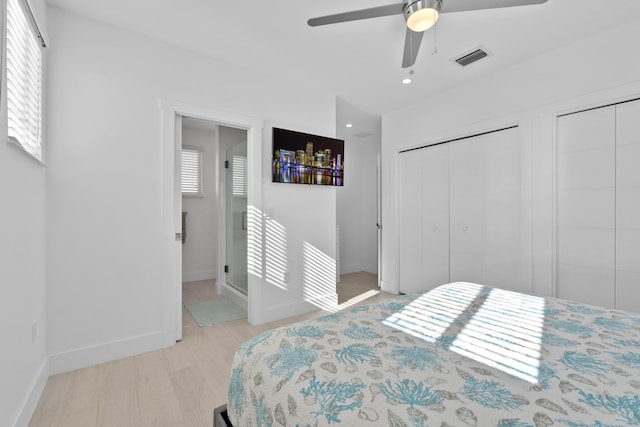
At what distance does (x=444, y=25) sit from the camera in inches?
85.2

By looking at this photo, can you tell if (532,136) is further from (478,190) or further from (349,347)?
(349,347)

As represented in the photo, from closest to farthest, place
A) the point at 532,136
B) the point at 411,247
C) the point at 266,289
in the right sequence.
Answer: the point at 532,136 < the point at 266,289 < the point at 411,247

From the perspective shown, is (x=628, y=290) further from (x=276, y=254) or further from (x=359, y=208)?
(x=359, y=208)

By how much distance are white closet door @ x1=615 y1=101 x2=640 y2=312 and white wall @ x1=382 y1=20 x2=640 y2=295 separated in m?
0.22

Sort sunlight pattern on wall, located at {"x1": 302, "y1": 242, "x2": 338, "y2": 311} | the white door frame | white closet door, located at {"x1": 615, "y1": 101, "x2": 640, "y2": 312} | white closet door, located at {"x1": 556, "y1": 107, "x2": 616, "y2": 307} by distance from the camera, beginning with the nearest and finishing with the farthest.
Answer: white closet door, located at {"x1": 615, "y1": 101, "x2": 640, "y2": 312}
white closet door, located at {"x1": 556, "y1": 107, "x2": 616, "y2": 307}
the white door frame
sunlight pattern on wall, located at {"x1": 302, "y1": 242, "x2": 338, "y2": 311}

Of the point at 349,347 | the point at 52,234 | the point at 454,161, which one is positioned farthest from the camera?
the point at 454,161

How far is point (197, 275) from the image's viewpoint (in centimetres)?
466

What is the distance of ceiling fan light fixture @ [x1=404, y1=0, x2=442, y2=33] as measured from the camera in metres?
1.50

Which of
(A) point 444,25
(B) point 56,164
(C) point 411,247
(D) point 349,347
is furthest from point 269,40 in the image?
(C) point 411,247

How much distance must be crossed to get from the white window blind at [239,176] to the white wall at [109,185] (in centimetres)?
84

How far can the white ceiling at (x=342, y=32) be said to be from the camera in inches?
79.1

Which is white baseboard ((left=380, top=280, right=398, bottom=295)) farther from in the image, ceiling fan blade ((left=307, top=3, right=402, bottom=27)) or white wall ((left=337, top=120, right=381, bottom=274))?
ceiling fan blade ((left=307, top=3, right=402, bottom=27))

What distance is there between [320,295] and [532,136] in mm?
2755

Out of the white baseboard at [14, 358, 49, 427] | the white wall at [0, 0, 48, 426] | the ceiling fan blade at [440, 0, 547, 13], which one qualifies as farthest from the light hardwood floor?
the ceiling fan blade at [440, 0, 547, 13]
